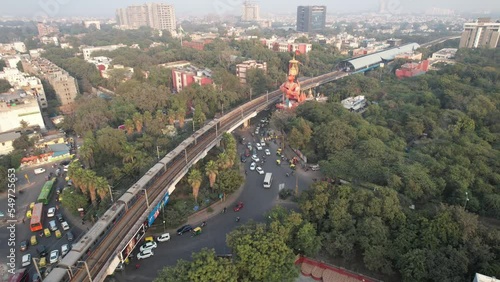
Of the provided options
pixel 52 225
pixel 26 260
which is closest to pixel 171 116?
pixel 52 225

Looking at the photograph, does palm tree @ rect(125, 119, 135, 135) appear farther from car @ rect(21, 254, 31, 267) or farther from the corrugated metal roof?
the corrugated metal roof

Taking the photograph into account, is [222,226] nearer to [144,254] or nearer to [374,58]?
[144,254]

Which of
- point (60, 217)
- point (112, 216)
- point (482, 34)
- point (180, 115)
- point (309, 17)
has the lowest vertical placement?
point (60, 217)

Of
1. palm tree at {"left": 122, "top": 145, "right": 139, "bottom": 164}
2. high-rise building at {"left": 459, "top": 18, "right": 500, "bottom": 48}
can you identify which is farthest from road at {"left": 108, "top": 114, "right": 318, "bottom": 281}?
high-rise building at {"left": 459, "top": 18, "right": 500, "bottom": 48}

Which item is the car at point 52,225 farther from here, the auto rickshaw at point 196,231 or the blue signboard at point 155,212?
the auto rickshaw at point 196,231

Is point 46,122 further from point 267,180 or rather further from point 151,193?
point 267,180

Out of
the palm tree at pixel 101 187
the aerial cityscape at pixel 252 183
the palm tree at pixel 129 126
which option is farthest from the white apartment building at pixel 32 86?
the palm tree at pixel 101 187

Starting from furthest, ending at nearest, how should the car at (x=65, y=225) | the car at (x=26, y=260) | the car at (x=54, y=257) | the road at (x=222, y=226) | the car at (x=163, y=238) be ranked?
the car at (x=65, y=225) < the car at (x=163, y=238) < the car at (x=54, y=257) < the car at (x=26, y=260) < the road at (x=222, y=226)

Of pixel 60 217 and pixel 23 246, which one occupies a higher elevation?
pixel 23 246
